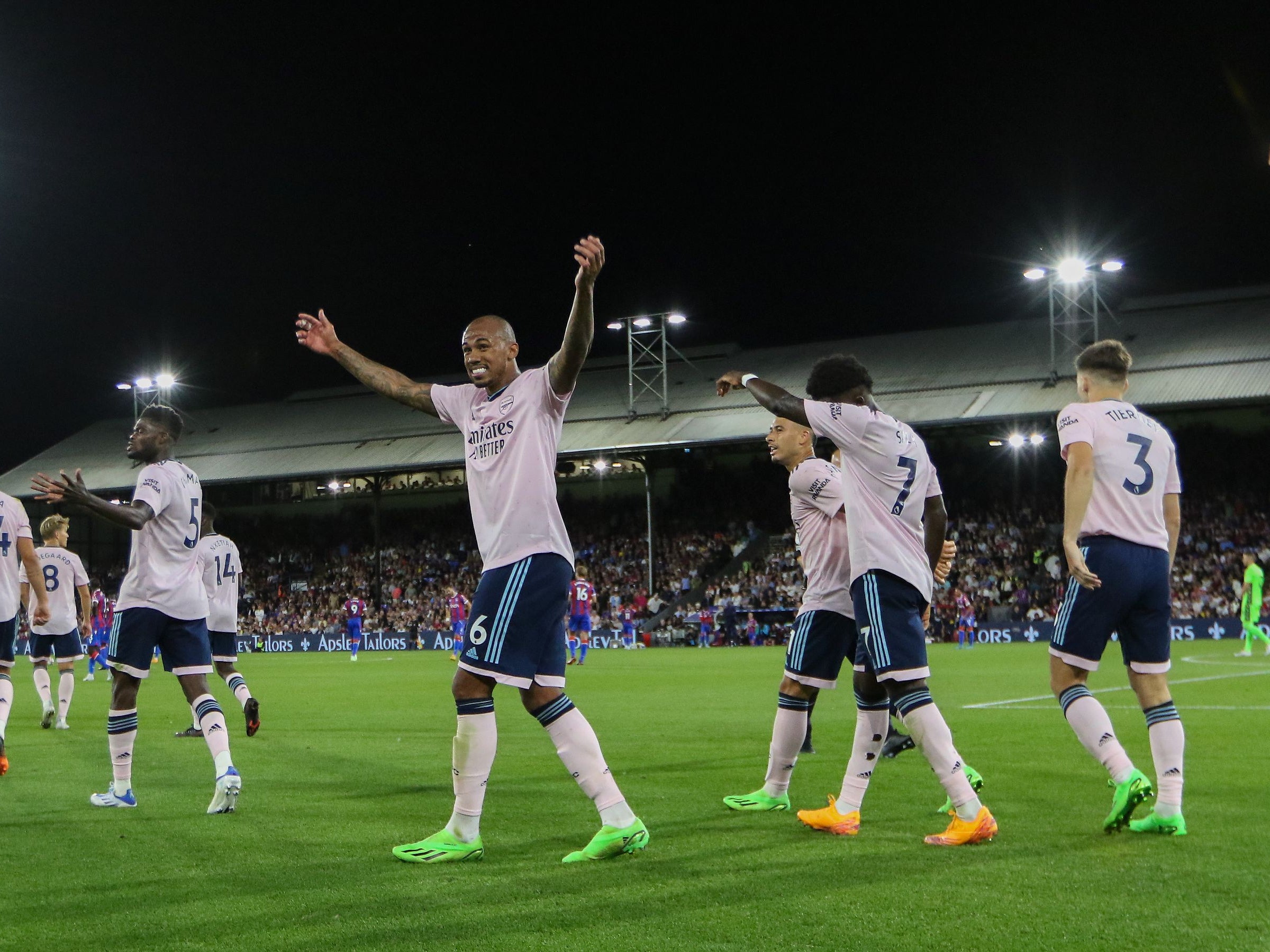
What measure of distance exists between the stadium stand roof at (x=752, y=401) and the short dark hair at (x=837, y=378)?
1236 inches

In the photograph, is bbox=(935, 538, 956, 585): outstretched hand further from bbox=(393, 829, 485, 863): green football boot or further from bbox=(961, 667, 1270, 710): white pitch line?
bbox=(961, 667, 1270, 710): white pitch line

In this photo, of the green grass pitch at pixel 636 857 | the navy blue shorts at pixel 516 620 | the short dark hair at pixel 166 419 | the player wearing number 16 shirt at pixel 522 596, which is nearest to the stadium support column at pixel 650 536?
the green grass pitch at pixel 636 857

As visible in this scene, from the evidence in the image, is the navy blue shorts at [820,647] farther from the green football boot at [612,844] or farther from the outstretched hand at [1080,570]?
the green football boot at [612,844]

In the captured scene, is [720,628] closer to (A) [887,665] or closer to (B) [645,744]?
(B) [645,744]

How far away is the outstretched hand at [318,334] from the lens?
6.15 meters

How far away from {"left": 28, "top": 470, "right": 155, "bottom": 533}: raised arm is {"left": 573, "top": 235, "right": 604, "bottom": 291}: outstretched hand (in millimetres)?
2730

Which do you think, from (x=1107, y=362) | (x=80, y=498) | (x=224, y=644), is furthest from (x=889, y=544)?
(x=224, y=644)

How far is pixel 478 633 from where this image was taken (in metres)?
5.32

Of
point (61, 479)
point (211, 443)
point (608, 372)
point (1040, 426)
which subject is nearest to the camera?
point (61, 479)

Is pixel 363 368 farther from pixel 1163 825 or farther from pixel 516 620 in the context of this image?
pixel 1163 825

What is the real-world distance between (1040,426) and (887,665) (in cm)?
3577

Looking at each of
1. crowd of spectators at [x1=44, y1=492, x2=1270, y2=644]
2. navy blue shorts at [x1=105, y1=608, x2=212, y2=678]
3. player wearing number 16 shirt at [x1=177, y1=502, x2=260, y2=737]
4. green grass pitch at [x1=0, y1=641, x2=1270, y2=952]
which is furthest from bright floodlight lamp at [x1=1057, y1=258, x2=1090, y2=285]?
navy blue shorts at [x1=105, y1=608, x2=212, y2=678]

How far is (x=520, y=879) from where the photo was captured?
491cm

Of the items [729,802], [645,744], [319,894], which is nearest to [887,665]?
[729,802]
